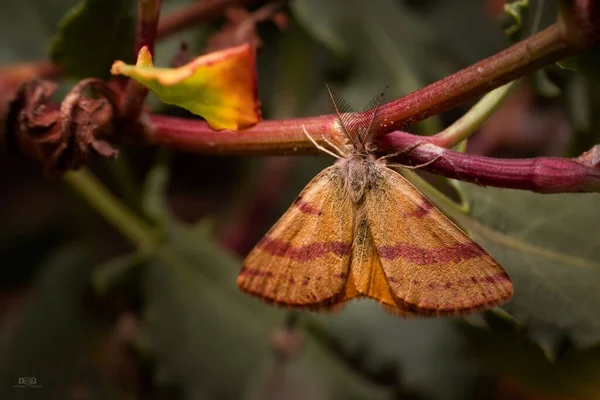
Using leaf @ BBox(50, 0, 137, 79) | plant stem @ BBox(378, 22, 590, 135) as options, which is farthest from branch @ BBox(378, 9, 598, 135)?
leaf @ BBox(50, 0, 137, 79)

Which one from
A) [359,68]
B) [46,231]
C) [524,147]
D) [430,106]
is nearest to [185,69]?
[430,106]

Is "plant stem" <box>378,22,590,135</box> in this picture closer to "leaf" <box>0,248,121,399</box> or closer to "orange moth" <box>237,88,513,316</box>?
"orange moth" <box>237,88,513,316</box>

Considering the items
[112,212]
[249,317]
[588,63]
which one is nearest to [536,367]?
[249,317]

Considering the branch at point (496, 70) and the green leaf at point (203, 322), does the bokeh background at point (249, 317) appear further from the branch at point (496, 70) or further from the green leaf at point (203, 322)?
the branch at point (496, 70)

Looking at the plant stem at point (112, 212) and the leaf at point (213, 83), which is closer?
the leaf at point (213, 83)

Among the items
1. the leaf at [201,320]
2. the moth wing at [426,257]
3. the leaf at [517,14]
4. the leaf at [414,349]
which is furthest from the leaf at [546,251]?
the leaf at [201,320]

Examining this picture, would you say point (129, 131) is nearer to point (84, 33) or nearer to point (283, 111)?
point (84, 33)

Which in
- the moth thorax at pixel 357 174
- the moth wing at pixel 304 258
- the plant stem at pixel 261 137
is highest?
the moth thorax at pixel 357 174

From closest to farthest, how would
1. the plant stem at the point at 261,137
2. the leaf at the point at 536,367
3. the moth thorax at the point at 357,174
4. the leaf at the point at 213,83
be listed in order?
1. the leaf at the point at 213,83
2. the plant stem at the point at 261,137
3. the moth thorax at the point at 357,174
4. the leaf at the point at 536,367

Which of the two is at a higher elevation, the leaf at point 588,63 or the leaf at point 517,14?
the leaf at point 517,14
